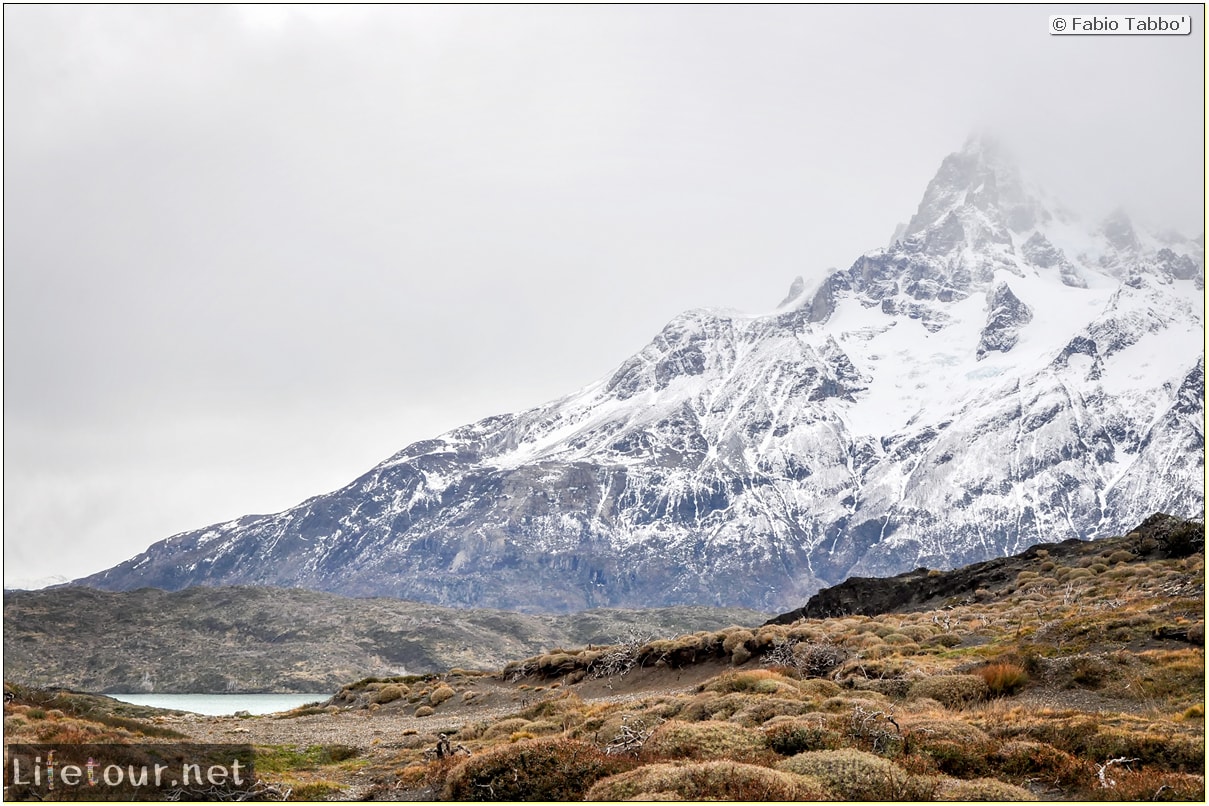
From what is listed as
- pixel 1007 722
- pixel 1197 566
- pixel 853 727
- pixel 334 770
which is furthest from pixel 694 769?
pixel 1197 566

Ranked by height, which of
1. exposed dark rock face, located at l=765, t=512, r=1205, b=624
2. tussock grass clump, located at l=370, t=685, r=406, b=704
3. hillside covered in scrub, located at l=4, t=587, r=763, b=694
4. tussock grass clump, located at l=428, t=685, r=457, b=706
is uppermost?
exposed dark rock face, located at l=765, t=512, r=1205, b=624

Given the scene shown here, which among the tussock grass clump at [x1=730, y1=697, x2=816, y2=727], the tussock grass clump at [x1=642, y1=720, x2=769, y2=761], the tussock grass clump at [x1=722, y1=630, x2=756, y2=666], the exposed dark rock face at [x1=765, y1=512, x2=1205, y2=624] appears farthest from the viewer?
the exposed dark rock face at [x1=765, y1=512, x2=1205, y2=624]

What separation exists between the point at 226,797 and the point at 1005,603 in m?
47.1

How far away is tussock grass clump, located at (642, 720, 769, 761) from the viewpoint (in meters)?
19.2

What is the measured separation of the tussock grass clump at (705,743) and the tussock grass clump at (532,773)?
1065 mm

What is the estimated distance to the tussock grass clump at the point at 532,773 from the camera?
18453 millimetres

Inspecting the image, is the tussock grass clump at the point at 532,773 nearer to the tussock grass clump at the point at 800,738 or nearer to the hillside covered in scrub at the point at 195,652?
the tussock grass clump at the point at 800,738

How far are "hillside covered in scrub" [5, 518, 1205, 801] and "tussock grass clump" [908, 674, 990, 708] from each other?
59 millimetres

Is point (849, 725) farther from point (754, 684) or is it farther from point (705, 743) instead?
point (754, 684)

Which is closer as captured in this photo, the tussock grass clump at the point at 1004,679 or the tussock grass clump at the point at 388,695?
the tussock grass clump at the point at 1004,679

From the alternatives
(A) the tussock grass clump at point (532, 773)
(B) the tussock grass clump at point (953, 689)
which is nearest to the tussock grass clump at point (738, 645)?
(B) the tussock grass clump at point (953, 689)

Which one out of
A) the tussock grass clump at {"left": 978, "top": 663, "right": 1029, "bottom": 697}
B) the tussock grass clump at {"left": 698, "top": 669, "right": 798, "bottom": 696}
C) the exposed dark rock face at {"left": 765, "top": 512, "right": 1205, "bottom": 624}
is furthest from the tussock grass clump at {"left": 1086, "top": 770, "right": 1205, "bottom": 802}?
the exposed dark rock face at {"left": 765, "top": 512, "right": 1205, "bottom": 624}

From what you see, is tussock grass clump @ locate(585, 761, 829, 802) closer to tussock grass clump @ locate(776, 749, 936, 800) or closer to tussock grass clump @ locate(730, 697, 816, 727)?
tussock grass clump @ locate(776, 749, 936, 800)

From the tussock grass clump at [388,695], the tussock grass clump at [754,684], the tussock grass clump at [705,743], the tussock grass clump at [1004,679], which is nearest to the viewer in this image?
the tussock grass clump at [705,743]
